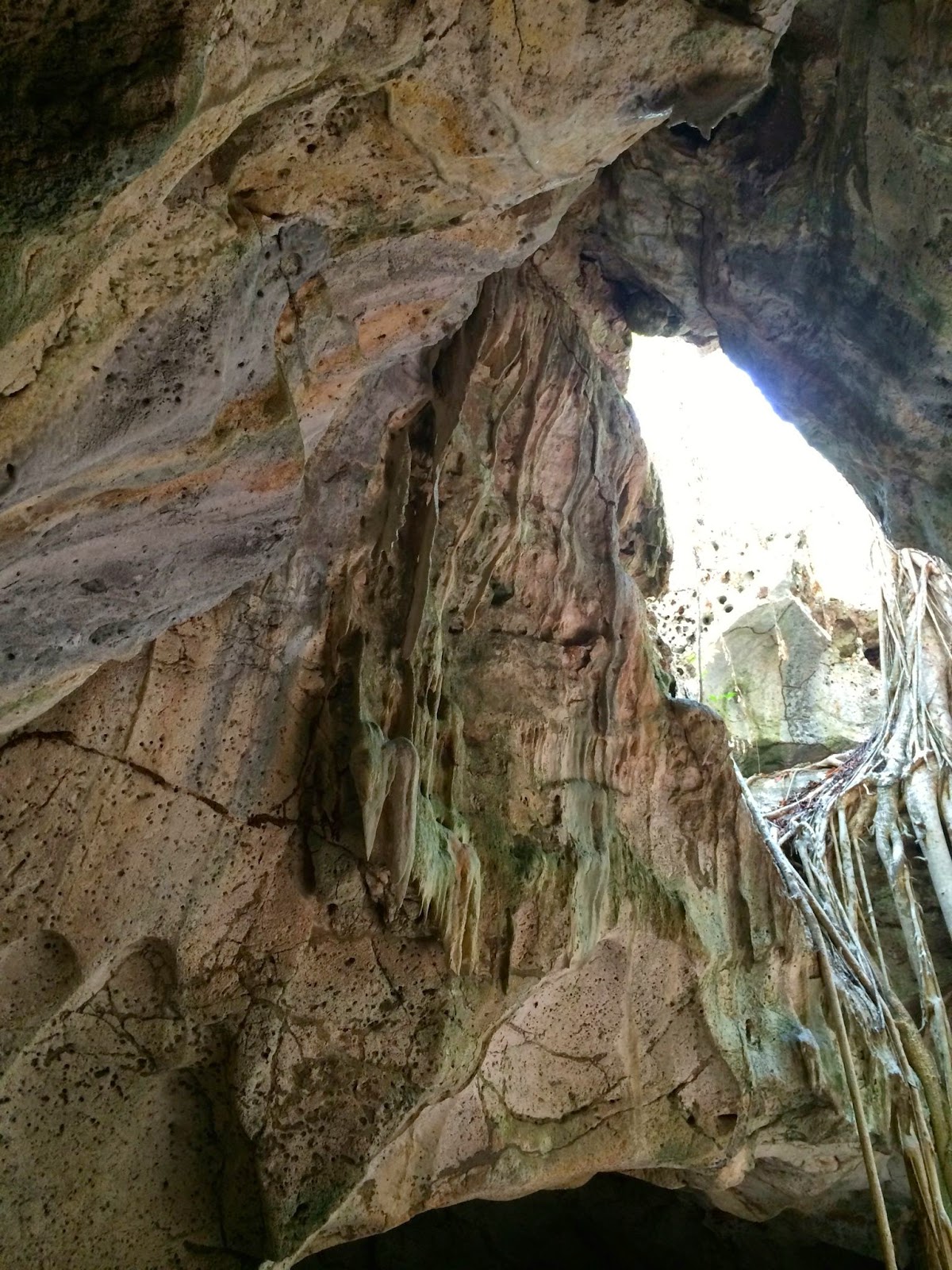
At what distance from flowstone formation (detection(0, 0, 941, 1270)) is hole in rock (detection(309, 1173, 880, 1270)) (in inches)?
35.6

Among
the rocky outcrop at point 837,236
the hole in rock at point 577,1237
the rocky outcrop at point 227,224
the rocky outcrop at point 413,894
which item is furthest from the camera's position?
the hole in rock at point 577,1237

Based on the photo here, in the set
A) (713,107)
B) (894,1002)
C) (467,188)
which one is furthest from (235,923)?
(894,1002)

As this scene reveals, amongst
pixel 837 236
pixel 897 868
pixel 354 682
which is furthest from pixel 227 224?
pixel 897 868

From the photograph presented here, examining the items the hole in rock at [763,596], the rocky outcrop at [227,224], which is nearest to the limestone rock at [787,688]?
the hole in rock at [763,596]

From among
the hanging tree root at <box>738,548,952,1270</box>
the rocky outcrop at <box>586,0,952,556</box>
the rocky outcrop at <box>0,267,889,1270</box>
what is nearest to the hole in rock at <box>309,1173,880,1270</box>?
the rocky outcrop at <box>0,267,889,1270</box>

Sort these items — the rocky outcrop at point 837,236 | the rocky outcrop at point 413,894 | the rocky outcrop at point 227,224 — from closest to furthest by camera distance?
the rocky outcrop at point 227,224
the rocky outcrop at point 413,894
the rocky outcrop at point 837,236

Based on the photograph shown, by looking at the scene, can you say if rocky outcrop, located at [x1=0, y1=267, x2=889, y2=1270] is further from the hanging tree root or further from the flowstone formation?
the hanging tree root

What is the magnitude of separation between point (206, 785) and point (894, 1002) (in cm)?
380

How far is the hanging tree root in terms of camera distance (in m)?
4.29

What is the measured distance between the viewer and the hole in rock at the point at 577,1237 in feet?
18.2

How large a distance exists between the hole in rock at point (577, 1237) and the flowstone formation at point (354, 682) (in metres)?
0.90

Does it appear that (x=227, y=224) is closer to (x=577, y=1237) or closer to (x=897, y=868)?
(x=897, y=868)

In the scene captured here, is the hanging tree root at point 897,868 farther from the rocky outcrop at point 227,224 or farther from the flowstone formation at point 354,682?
the rocky outcrop at point 227,224

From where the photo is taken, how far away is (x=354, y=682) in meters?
3.39
